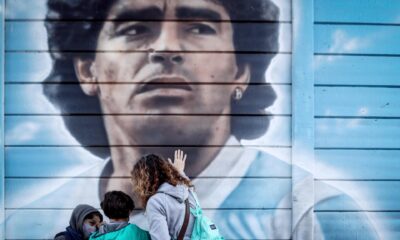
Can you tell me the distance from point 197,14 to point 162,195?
177cm

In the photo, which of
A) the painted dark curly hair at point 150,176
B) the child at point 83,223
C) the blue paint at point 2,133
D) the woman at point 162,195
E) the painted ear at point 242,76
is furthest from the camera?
the painted ear at point 242,76

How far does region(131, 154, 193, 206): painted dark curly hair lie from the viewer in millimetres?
3492

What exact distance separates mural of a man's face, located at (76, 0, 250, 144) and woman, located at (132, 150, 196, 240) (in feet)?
4.01

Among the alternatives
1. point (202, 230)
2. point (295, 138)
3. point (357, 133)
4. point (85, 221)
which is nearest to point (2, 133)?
point (85, 221)

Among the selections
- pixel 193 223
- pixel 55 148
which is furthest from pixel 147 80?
pixel 193 223

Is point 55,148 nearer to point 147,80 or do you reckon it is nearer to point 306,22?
point 147,80

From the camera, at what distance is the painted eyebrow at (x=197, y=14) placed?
4754 mm

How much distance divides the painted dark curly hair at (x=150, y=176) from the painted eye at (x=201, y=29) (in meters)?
1.51

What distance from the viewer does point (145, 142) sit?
4.76 meters

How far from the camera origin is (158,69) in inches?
187

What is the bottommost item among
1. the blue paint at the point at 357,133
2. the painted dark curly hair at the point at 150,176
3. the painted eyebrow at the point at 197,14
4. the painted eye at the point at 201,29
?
the painted dark curly hair at the point at 150,176

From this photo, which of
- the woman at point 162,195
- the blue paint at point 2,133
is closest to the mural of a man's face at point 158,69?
the blue paint at point 2,133

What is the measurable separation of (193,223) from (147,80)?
5.16ft

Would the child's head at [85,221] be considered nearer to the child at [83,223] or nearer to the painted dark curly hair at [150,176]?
the child at [83,223]
